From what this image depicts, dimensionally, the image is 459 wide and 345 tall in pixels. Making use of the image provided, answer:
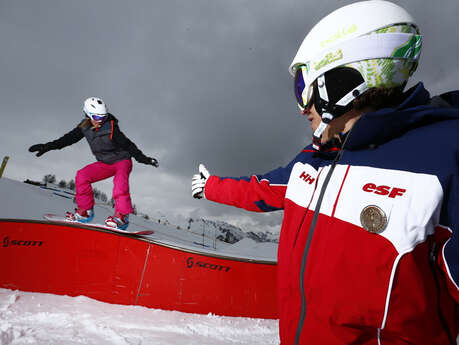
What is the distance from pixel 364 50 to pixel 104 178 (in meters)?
4.53

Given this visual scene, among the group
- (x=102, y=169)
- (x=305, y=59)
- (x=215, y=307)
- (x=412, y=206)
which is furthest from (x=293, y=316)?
(x=102, y=169)

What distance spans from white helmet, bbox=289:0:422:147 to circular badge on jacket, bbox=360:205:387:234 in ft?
1.75

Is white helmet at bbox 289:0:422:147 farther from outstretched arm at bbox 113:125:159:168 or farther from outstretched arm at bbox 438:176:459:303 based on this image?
outstretched arm at bbox 113:125:159:168

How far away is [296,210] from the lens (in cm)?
134

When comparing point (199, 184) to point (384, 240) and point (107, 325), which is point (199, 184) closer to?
point (384, 240)

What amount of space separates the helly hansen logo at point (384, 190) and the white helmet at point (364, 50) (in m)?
0.45

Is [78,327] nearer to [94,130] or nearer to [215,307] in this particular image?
[215,307]

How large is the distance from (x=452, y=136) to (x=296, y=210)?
0.72 metres

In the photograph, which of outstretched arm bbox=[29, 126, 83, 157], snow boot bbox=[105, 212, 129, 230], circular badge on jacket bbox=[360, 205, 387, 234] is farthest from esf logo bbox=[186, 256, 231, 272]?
circular badge on jacket bbox=[360, 205, 387, 234]

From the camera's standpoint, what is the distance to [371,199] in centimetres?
102

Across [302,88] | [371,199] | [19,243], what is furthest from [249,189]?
[19,243]

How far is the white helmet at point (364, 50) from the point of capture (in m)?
1.27

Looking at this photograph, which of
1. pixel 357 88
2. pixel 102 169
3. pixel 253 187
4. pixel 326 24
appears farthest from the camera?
pixel 102 169

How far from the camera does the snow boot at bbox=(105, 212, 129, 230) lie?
422 cm
